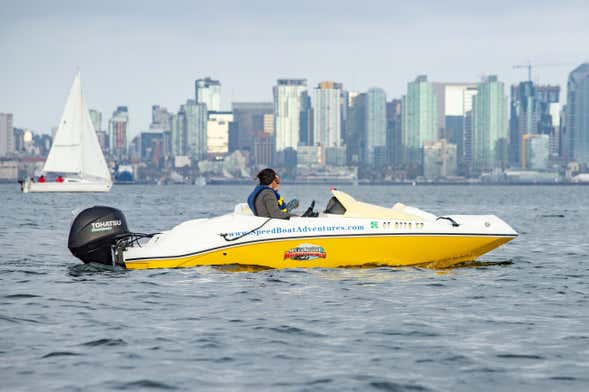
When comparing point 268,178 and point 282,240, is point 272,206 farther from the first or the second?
point 282,240

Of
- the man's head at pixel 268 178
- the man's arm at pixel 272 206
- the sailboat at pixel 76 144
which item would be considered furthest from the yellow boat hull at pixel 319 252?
the sailboat at pixel 76 144

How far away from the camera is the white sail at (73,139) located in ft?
319

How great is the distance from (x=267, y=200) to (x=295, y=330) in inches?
210

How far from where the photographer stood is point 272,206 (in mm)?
16922

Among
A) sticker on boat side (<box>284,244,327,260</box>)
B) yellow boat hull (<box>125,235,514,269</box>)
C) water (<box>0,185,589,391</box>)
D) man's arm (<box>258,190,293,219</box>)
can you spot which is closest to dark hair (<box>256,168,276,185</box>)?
man's arm (<box>258,190,293,219</box>)

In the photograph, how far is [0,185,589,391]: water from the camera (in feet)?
31.1

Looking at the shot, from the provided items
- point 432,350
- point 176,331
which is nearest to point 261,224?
point 176,331

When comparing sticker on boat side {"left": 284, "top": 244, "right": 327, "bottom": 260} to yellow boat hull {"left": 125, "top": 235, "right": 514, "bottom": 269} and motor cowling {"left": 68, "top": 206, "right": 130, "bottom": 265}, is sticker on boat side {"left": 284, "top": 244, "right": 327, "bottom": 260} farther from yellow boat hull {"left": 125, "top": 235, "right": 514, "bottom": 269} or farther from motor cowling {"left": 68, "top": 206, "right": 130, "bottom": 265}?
motor cowling {"left": 68, "top": 206, "right": 130, "bottom": 265}

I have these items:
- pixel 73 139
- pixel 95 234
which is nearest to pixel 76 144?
pixel 73 139

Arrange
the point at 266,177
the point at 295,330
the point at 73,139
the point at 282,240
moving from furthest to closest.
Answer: the point at 73,139, the point at 266,177, the point at 282,240, the point at 295,330

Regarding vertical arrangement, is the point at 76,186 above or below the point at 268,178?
below

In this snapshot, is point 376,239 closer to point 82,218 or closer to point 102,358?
point 82,218

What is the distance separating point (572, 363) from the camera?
10.1 metres

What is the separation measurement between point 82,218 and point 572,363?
912 centimetres
